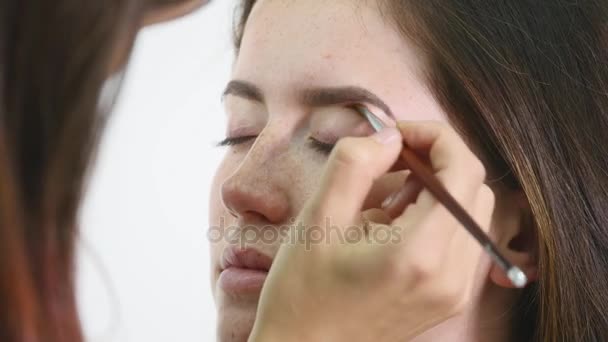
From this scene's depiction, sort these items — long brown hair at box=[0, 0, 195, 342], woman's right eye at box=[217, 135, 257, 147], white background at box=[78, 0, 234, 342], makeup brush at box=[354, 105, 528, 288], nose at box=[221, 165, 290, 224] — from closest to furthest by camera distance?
long brown hair at box=[0, 0, 195, 342], makeup brush at box=[354, 105, 528, 288], nose at box=[221, 165, 290, 224], woman's right eye at box=[217, 135, 257, 147], white background at box=[78, 0, 234, 342]

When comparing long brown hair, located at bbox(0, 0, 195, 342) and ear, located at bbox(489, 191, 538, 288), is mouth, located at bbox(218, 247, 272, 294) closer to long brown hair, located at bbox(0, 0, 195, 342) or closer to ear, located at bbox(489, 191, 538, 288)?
ear, located at bbox(489, 191, 538, 288)

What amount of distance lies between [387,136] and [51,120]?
327mm

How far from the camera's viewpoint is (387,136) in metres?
0.69

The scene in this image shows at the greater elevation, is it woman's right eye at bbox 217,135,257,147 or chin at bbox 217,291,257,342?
woman's right eye at bbox 217,135,257,147

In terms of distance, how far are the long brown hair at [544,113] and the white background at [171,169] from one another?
0.50 meters

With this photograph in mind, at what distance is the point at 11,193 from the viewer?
438 millimetres

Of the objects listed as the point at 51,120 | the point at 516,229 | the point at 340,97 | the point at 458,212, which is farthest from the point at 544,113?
the point at 51,120

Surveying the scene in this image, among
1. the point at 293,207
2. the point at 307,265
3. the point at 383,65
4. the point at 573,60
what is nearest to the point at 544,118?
the point at 573,60

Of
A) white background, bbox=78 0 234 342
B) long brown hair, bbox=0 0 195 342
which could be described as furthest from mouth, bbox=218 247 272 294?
A: long brown hair, bbox=0 0 195 342

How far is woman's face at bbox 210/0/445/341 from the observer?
89 centimetres

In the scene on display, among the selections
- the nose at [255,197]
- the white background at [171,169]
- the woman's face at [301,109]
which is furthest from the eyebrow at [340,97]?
the white background at [171,169]

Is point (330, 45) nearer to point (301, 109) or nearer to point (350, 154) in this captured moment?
point (301, 109)

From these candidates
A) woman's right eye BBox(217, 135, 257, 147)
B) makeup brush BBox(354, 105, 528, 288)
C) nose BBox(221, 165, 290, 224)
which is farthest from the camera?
woman's right eye BBox(217, 135, 257, 147)
